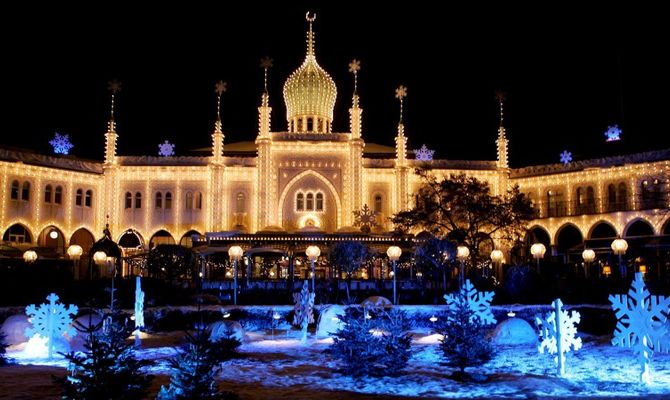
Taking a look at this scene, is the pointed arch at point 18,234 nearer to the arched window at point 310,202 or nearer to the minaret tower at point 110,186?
the minaret tower at point 110,186

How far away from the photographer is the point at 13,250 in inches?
1507

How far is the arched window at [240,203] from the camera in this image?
4775cm

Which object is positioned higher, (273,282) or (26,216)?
(26,216)

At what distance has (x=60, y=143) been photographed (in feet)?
161

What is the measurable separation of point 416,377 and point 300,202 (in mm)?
35350

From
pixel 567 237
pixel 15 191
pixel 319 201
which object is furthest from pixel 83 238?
pixel 567 237

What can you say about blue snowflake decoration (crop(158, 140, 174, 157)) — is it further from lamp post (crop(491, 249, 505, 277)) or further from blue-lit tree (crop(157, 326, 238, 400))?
blue-lit tree (crop(157, 326, 238, 400))

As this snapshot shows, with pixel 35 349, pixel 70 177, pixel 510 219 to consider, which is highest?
pixel 70 177

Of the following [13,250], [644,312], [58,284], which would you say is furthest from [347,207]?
[644,312]

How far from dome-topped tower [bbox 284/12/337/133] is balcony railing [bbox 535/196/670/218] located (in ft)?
54.2

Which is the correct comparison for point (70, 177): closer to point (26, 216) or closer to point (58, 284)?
point (26, 216)

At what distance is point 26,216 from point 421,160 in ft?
Result: 86.0

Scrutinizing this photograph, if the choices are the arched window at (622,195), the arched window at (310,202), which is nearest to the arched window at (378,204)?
the arched window at (310,202)

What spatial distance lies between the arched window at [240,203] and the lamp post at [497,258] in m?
17.0
